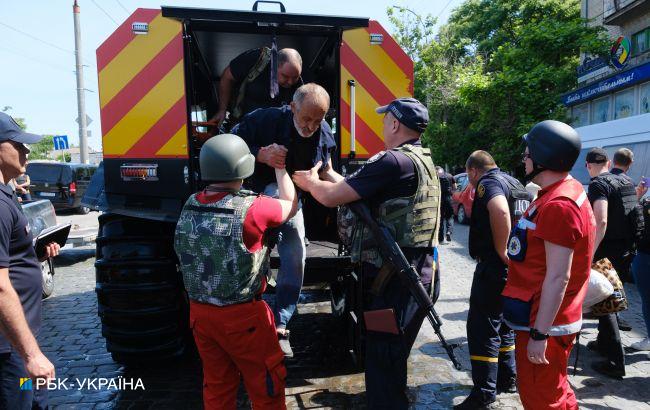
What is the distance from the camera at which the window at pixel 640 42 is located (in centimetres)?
1817

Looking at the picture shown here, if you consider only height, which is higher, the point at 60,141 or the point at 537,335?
the point at 60,141

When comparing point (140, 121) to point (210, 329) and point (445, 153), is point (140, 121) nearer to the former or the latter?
point (210, 329)

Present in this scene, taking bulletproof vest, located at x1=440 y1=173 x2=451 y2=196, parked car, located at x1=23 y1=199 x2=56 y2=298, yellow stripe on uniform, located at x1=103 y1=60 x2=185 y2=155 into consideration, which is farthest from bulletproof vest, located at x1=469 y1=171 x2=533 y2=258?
bulletproof vest, located at x1=440 y1=173 x2=451 y2=196

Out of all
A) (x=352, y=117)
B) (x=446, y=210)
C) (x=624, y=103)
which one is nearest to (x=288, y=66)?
(x=352, y=117)

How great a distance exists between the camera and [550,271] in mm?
2176

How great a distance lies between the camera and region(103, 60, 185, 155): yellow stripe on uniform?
3.39m

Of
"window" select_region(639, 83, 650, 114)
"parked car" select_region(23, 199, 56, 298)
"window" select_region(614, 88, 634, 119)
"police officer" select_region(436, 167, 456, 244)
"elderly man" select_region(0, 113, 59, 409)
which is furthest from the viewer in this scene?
"window" select_region(614, 88, 634, 119)

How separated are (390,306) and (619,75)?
60.3ft

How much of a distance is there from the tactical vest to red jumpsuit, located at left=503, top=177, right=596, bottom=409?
2.55m

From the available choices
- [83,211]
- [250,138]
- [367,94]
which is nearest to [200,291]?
[250,138]

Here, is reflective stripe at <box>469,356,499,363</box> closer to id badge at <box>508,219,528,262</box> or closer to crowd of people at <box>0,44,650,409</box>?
crowd of people at <box>0,44,650,409</box>

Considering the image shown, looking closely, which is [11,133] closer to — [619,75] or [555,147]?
[555,147]

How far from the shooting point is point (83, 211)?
56.7ft

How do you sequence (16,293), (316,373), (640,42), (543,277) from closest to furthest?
(16,293), (543,277), (316,373), (640,42)
